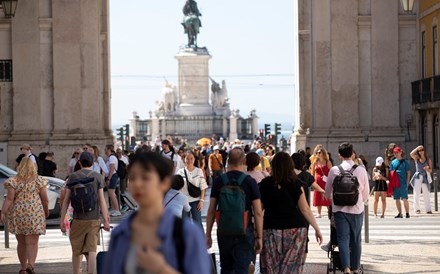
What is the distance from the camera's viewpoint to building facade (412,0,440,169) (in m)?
36.1

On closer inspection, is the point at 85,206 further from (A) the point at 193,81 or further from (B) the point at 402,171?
(A) the point at 193,81

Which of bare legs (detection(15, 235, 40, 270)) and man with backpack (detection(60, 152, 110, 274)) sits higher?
man with backpack (detection(60, 152, 110, 274))

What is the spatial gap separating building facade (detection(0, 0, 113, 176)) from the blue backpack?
2542 centimetres

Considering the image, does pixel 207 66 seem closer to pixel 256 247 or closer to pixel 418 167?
pixel 418 167

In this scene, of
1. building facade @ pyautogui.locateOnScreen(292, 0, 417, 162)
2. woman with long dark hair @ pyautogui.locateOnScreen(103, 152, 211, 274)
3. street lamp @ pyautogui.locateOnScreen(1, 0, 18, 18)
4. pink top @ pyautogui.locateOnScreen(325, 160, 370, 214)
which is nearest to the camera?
woman with long dark hair @ pyautogui.locateOnScreen(103, 152, 211, 274)

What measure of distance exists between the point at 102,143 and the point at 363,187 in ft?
80.3

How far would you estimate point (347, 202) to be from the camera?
13750 millimetres

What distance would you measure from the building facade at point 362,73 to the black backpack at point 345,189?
24.0 metres

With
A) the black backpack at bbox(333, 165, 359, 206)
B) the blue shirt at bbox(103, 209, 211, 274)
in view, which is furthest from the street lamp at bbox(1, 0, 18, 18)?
the blue shirt at bbox(103, 209, 211, 274)

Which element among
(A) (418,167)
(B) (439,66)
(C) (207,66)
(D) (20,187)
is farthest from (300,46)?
(C) (207,66)

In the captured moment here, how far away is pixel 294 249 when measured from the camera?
12.0 m

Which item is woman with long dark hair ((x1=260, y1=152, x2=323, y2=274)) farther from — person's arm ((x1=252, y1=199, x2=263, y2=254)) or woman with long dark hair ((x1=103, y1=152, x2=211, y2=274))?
woman with long dark hair ((x1=103, y1=152, x2=211, y2=274))

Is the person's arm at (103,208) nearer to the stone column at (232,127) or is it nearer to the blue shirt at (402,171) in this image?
the blue shirt at (402,171)

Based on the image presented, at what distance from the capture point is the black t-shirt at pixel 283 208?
12094 millimetres
